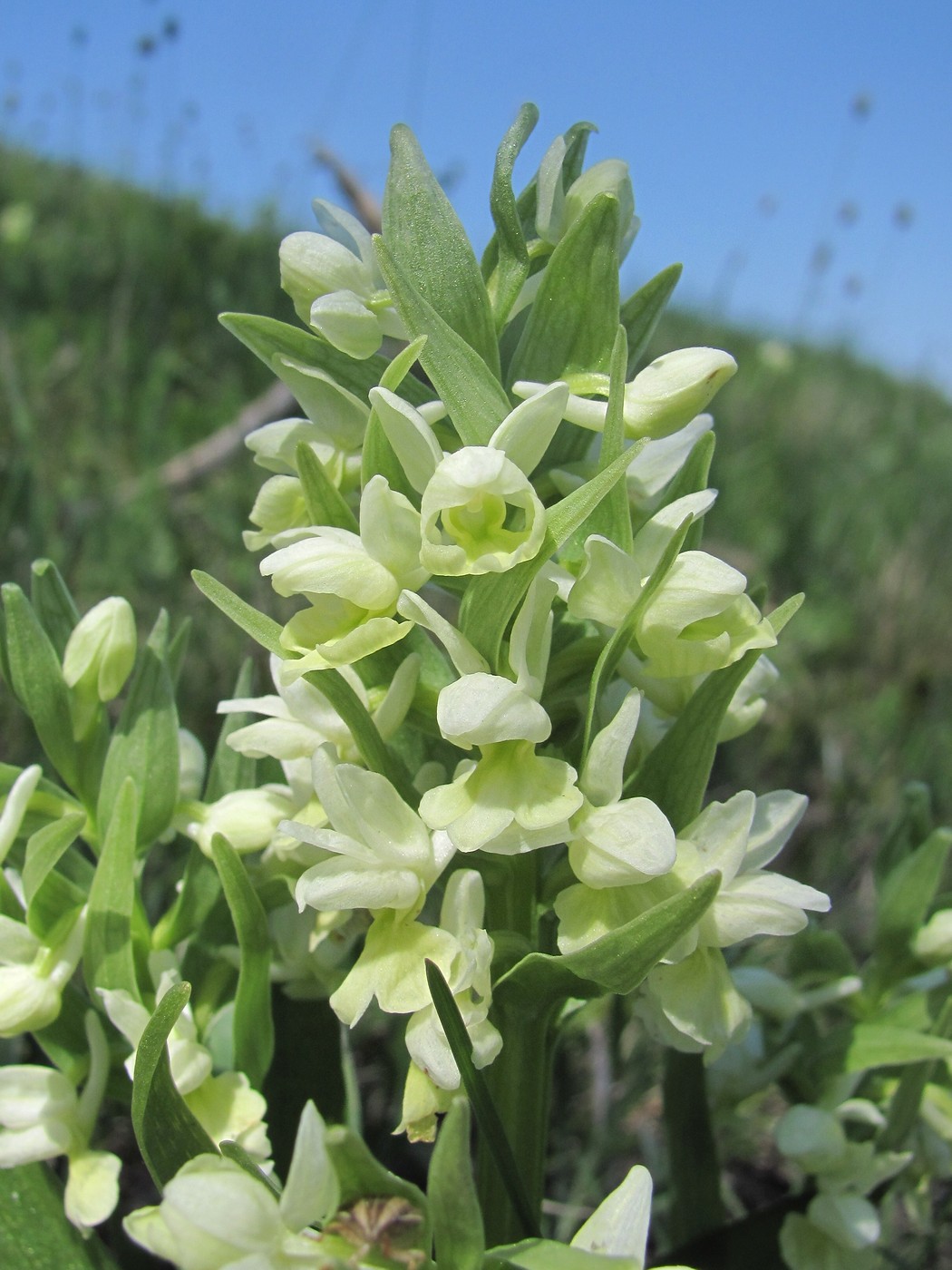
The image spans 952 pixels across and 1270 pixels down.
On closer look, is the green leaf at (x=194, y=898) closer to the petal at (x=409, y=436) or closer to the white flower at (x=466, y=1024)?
the white flower at (x=466, y=1024)

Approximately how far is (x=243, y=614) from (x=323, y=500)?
99mm

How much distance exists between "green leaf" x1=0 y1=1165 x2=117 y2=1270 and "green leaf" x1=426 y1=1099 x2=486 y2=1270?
0.31 m

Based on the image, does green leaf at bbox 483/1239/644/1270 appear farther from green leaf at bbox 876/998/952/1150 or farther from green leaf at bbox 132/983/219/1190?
green leaf at bbox 876/998/952/1150

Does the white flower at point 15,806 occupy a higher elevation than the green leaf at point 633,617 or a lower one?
lower

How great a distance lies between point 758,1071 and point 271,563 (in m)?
0.66

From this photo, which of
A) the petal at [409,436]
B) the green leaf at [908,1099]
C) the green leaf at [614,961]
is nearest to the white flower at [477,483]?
the petal at [409,436]

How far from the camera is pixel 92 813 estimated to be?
90cm

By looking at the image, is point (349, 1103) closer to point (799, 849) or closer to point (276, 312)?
point (799, 849)

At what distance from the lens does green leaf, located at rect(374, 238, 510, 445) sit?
702mm

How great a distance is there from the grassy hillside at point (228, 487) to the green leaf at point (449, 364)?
101cm

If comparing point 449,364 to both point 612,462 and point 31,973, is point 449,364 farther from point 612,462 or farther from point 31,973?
point 31,973

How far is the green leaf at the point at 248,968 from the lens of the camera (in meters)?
0.75

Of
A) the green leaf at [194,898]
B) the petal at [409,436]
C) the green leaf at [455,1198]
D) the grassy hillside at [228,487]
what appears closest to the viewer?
the green leaf at [455,1198]

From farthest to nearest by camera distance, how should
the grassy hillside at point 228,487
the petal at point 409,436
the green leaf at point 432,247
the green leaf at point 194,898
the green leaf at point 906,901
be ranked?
the grassy hillside at point 228,487 < the green leaf at point 906,901 < the green leaf at point 194,898 < the green leaf at point 432,247 < the petal at point 409,436
